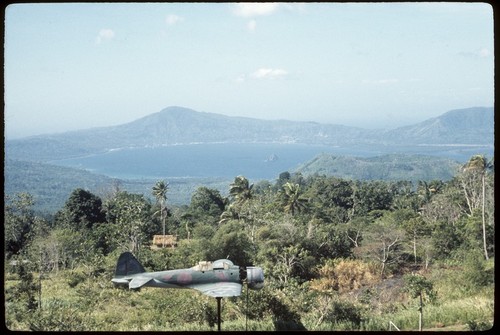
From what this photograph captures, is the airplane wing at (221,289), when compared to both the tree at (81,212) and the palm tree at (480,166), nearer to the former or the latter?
the tree at (81,212)

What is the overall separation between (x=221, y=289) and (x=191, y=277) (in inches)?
10.7

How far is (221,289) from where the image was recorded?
321 cm

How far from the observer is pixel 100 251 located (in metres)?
5.35

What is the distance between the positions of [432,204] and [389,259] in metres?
2.22

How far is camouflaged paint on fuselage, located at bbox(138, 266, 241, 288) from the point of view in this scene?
131 inches

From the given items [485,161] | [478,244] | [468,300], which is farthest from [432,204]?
[468,300]

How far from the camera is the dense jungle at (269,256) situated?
407cm

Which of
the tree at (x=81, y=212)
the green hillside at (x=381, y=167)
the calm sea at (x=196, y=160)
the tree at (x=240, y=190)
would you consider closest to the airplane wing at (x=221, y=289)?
the tree at (x=81, y=212)

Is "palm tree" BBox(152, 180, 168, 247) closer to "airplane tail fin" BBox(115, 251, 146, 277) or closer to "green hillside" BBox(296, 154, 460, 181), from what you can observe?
"airplane tail fin" BBox(115, 251, 146, 277)

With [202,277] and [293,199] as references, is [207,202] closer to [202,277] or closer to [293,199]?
[293,199]

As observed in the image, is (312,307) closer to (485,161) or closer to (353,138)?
(485,161)

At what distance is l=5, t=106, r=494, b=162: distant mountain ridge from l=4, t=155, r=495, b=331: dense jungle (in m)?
1.18

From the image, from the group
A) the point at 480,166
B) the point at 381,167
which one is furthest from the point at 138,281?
the point at 381,167

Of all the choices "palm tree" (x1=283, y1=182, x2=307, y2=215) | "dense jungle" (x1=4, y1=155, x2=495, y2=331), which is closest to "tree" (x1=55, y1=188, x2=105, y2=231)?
"dense jungle" (x1=4, y1=155, x2=495, y2=331)
